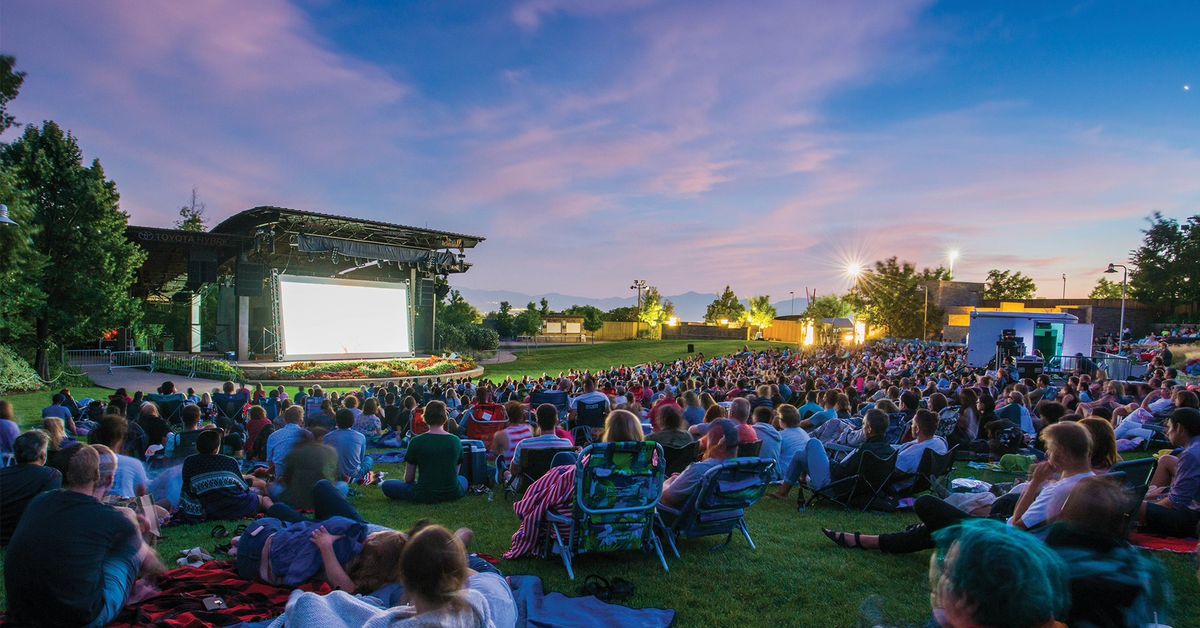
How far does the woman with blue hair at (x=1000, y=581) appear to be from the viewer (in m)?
1.51

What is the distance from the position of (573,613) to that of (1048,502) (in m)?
2.59

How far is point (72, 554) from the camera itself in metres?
2.76

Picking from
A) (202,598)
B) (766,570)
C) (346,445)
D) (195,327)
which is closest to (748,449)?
(766,570)

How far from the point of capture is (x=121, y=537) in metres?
2.98

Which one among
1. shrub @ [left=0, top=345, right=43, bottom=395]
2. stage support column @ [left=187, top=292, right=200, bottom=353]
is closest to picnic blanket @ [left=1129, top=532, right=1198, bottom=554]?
shrub @ [left=0, top=345, right=43, bottom=395]

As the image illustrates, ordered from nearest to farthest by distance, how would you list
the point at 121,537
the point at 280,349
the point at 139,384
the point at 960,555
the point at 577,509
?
1. the point at 960,555
2. the point at 121,537
3. the point at 577,509
4. the point at 139,384
5. the point at 280,349

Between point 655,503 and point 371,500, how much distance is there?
3360 mm

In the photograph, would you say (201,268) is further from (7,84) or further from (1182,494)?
(1182,494)

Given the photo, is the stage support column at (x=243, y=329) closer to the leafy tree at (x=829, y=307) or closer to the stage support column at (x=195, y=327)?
the stage support column at (x=195, y=327)

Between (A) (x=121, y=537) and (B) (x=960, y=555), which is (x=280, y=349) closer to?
(A) (x=121, y=537)

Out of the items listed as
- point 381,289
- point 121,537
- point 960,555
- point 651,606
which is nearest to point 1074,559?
point 960,555

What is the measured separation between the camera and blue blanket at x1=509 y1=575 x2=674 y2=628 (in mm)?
3322

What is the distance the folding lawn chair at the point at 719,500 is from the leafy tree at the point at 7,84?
19.8 metres

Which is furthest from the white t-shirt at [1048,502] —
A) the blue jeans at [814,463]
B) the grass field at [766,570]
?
the blue jeans at [814,463]
